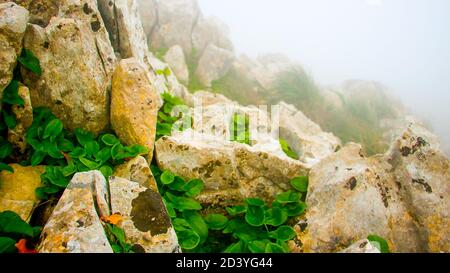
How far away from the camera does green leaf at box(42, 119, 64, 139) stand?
477 cm

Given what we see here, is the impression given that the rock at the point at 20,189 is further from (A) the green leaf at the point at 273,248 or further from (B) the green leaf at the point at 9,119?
(A) the green leaf at the point at 273,248

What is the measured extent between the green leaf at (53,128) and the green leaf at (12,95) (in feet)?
1.46

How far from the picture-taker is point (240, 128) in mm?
7781

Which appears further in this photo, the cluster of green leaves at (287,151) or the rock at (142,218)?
the cluster of green leaves at (287,151)

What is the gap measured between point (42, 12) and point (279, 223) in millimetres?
5024

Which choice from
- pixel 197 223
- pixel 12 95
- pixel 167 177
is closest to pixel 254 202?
pixel 197 223

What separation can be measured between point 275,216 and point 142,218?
1.97 meters

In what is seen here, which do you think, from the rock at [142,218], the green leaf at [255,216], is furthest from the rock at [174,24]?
the rock at [142,218]

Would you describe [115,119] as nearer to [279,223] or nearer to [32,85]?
[32,85]

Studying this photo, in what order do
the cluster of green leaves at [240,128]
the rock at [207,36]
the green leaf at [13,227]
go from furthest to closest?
the rock at [207,36] → the cluster of green leaves at [240,128] → the green leaf at [13,227]

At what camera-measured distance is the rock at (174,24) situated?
15.8 meters

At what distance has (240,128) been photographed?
25.5 feet

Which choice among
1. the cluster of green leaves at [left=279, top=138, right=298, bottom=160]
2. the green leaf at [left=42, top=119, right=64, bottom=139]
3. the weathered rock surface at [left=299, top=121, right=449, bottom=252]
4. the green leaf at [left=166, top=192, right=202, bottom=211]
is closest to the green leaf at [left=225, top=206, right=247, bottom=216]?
the green leaf at [left=166, top=192, right=202, bottom=211]
